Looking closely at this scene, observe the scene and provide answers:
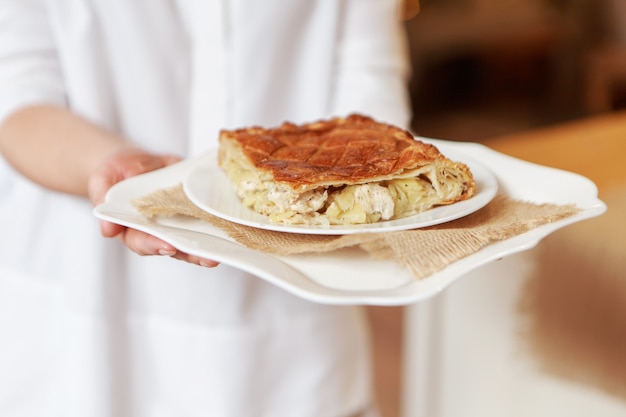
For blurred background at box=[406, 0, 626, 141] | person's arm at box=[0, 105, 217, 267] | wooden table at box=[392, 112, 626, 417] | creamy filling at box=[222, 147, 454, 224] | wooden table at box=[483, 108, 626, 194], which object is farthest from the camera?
blurred background at box=[406, 0, 626, 141]

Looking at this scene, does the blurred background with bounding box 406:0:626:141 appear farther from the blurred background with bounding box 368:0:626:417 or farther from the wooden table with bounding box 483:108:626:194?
the wooden table with bounding box 483:108:626:194

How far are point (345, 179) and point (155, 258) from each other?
1.49 ft

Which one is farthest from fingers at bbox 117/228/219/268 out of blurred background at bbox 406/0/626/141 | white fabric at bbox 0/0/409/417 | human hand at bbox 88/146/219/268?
blurred background at bbox 406/0/626/141

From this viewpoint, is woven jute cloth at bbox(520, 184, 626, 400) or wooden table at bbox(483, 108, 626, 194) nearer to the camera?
woven jute cloth at bbox(520, 184, 626, 400)

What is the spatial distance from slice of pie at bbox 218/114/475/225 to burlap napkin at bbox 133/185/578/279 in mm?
39

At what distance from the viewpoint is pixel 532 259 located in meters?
1.43

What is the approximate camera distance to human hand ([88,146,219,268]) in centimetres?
82

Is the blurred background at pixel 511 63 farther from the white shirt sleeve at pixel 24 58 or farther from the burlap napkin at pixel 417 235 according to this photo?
the burlap napkin at pixel 417 235

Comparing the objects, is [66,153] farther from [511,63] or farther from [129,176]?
[511,63]

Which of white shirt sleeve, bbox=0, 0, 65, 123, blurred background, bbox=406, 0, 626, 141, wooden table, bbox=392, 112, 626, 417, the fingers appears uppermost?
white shirt sleeve, bbox=0, 0, 65, 123

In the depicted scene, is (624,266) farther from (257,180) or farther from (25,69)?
(25,69)

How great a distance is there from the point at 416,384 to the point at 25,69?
1062 millimetres

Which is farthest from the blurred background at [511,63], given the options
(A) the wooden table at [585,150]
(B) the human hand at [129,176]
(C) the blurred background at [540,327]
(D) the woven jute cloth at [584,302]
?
(B) the human hand at [129,176]

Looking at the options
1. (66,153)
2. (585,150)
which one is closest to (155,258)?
(66,153)
